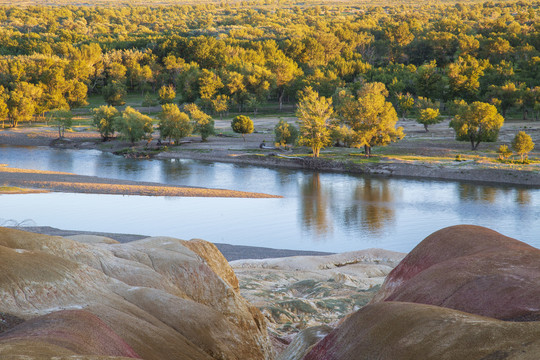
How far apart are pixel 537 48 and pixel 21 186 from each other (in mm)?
96493

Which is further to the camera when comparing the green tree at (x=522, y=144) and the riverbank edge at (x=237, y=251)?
the green tree at (x=522, y=144)

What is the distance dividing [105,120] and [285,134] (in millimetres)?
24971

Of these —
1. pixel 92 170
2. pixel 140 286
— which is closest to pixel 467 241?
pixel 140 286

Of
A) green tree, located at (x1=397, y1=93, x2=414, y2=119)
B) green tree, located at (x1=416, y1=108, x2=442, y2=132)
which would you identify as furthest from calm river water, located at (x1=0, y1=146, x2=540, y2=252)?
green tree, located at (x1=397, y1=93, x2=414, y2=119)

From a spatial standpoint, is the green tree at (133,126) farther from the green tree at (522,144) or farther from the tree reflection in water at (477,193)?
the green tree at (522,144)

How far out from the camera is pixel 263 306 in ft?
53.2

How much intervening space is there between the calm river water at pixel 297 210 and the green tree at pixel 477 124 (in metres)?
11.3

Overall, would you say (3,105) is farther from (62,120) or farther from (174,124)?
(174,124)

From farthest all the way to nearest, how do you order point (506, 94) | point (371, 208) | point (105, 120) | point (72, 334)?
point (506, 94) → point (105, 120) → point (371, 208) → point (72, 334)

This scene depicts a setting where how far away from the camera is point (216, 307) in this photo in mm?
12289

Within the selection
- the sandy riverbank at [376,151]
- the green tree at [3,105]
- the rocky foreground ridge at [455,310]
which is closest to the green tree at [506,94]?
the sandy riverbank at [376,151]

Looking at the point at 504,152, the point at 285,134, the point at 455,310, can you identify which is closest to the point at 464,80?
the point at 504,152

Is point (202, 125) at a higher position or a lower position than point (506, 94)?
lower

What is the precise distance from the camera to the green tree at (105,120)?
76.6 meters
